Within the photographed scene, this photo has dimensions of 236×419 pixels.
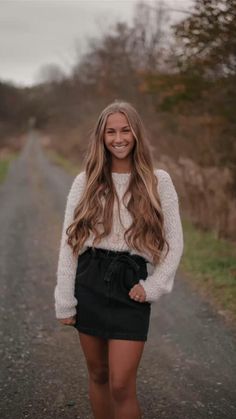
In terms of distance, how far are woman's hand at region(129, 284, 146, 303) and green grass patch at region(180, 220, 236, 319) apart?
3.15 meters

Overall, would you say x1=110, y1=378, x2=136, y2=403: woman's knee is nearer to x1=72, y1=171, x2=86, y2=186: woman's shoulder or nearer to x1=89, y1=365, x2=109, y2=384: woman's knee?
x1=89, y1=365, x2=109, y2=384: woman's knee

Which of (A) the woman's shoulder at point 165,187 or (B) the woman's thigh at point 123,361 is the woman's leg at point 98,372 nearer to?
(B) the woman's thigh at point 123,361

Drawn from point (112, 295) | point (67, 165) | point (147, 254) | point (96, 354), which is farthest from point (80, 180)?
point (67, 165)

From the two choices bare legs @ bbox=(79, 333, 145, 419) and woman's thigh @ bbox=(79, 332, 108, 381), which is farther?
woman's thigh @ bbox=(79, 332, 108, 381)

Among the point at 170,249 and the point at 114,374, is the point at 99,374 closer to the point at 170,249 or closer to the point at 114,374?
the point at 114,374

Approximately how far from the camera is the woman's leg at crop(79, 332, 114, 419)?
2779 millimetres

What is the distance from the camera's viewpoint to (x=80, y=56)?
3572cm

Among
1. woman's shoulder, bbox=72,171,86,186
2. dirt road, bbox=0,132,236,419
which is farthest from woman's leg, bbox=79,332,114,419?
woman's shoulder, bbox=72,171,86,186

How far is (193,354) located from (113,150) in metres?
2.51

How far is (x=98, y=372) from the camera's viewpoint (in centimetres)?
285

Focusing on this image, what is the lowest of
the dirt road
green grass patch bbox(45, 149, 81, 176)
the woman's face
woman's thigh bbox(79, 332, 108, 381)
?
the dirt road

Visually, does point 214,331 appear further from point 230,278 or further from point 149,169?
Result: point 149,169

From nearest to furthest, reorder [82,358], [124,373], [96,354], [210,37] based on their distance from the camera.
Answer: [124,373], [96,354], [82,358], [210,37]

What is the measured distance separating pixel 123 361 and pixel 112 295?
333 mm
